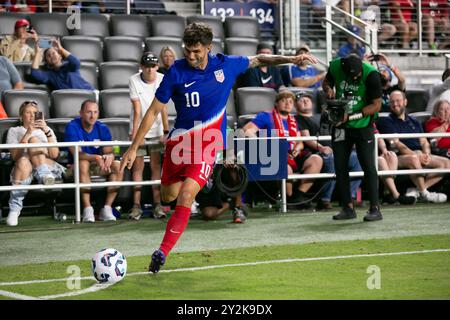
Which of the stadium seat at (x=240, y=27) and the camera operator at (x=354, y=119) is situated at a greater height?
the stadium seat at (x=240, y=27)

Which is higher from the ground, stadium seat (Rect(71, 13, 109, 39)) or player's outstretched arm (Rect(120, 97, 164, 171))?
stadium seat (Rect(71, 13, 109, 39))

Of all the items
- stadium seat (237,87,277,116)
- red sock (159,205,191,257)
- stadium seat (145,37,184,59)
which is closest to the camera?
red sock (159,205,191,257)

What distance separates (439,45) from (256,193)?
674 cm

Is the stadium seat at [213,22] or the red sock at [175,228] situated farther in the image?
the stadium seat at [213,22]

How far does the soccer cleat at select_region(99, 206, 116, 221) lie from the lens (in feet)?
42.1

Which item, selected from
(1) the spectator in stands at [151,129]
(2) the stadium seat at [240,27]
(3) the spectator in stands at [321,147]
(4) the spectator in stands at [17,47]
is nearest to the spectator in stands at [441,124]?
(3) the spectator in stands at [321,147]

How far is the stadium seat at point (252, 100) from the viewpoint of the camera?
14828 mm

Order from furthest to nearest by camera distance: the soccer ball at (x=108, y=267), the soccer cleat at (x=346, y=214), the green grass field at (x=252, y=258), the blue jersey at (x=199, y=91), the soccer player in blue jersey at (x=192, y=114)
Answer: the soccer cleat at (x=346, y=214), the blue jersey at (x=199, y=91), the soccer player in blue jersey at (x=192, y=114), the soccer ball at (x=108, y=267), the green grass field at (x=252, y=258)

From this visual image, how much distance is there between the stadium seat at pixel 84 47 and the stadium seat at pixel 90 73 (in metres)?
0.30

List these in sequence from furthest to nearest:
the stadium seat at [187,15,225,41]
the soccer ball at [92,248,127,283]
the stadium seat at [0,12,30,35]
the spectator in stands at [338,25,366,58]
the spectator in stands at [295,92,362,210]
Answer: the spectator in stands at [338,25,366,58], the stadium seat at [187,15,225,41], the stadium seat at [0,12,30,35], the spectator in stands at [295,92,362,210], the soccer ball at [92,248,127,283]

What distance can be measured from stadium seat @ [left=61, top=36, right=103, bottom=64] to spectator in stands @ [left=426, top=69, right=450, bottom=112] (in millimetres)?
5573

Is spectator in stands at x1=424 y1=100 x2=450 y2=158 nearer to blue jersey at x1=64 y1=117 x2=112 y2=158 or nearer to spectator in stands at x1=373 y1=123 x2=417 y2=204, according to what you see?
spectator in stands at x1=373 y1=123 x2=417 y2=204

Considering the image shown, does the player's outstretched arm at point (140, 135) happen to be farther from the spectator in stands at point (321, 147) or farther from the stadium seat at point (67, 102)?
the stadium seat at point (67, 102)

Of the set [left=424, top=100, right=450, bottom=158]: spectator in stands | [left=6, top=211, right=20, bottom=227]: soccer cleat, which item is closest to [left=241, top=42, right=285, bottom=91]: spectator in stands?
[left=424, top=100, right=450, bottom=158]: spectator in stands
